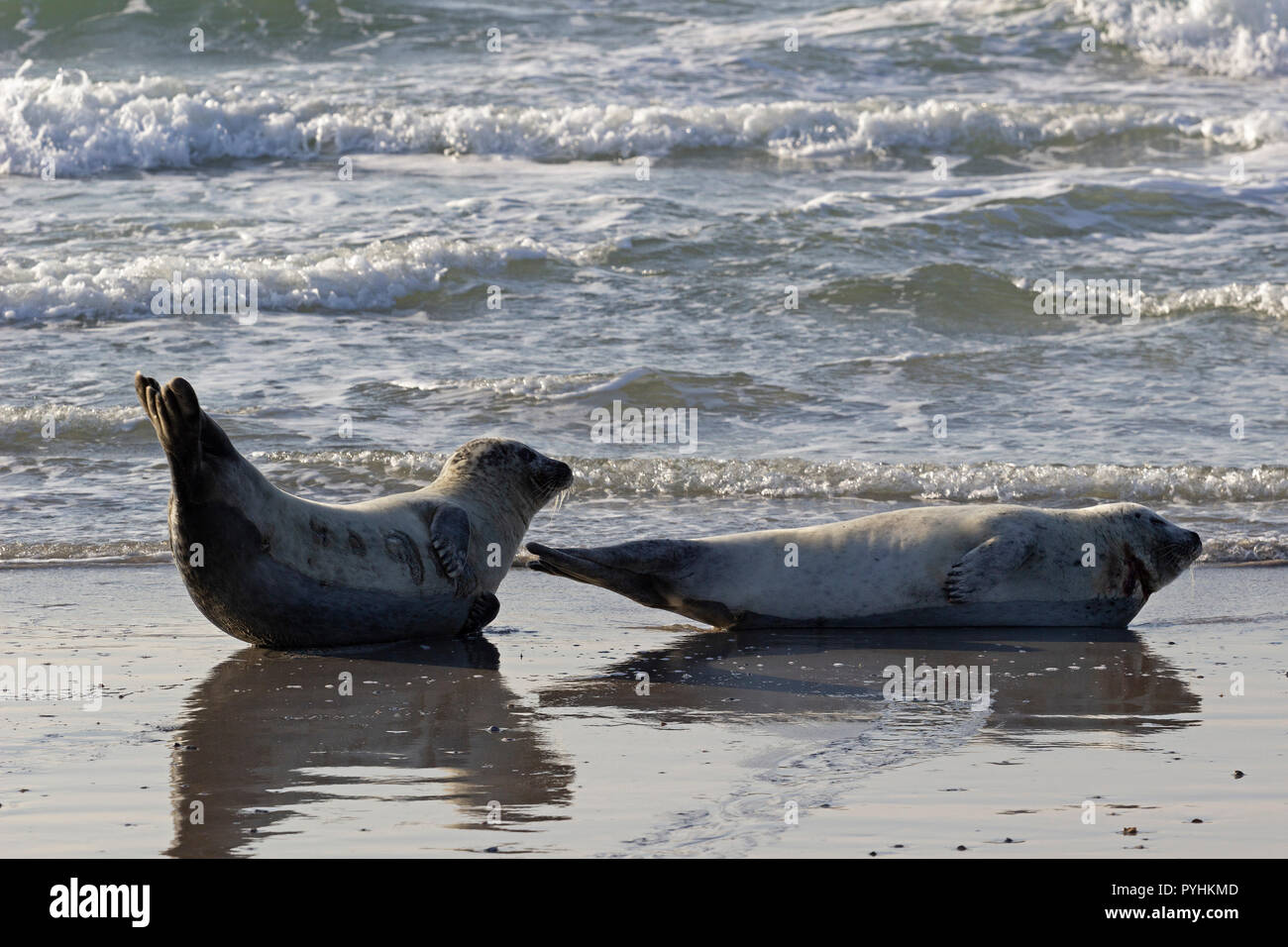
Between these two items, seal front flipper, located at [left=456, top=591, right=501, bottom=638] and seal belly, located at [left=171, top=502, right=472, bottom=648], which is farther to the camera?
seal front flipper, located at [left=456, top=591, right=501, bottom=638]

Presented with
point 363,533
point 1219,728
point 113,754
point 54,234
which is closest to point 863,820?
point 1219,728

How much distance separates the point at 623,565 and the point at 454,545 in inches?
28.5

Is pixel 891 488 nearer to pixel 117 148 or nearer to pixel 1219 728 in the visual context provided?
pixel 1219 728

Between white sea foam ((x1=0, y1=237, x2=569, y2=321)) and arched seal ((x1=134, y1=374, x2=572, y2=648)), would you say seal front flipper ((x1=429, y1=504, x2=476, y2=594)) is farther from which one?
white sea foam ((x1=0, y1=237, x2=569, y2=321))

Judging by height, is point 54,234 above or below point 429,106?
below

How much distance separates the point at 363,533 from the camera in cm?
596

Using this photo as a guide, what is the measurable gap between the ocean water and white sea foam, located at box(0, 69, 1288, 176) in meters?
0.05

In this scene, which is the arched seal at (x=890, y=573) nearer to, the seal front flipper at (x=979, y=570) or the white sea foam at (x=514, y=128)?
the seal front flipper at (x=979, y=570)

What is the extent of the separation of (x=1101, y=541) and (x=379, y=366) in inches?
233

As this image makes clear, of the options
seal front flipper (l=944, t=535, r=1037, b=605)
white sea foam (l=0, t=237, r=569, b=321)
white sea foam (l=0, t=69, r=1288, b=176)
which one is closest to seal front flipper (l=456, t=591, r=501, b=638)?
seal front flipper (l=944, t=535, r=1037, b=605)

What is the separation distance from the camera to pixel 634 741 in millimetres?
4742

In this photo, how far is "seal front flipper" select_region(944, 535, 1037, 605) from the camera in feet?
21.1

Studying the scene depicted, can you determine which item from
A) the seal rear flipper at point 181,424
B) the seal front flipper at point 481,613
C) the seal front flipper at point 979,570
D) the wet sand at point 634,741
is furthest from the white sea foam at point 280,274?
the seal rear flipper at point 181,424

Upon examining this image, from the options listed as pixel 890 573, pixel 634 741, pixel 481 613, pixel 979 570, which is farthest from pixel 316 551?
pixel 979 570
